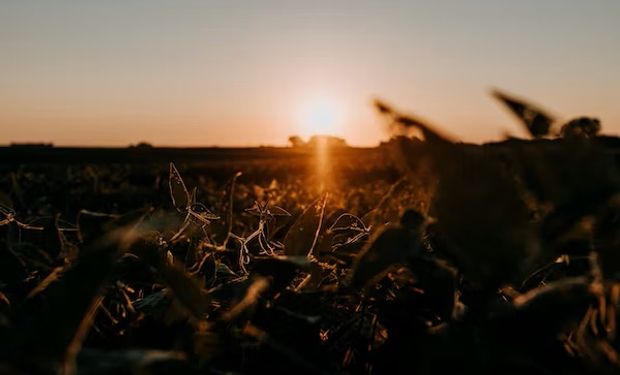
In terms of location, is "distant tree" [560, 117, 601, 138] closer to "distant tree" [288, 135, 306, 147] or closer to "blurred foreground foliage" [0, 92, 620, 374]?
"blurred foreground foliage" [0, 92, 620, 374]

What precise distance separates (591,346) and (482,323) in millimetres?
71

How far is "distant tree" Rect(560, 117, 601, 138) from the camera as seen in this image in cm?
46

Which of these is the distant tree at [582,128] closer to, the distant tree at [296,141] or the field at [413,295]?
→ the field at [413,295]

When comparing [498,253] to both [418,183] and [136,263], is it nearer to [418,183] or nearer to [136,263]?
[418,183]

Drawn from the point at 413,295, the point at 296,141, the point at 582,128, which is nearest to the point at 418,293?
the point at 413,295

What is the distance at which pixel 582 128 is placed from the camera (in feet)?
1.77

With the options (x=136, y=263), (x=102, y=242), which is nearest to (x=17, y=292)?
(x=136, y=263)

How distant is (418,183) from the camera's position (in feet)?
1.70

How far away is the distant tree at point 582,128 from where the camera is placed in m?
0.46

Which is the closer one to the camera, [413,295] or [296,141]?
[413,295]

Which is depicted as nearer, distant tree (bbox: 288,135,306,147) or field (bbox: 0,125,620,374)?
field (bbox: 0,125,620,374)

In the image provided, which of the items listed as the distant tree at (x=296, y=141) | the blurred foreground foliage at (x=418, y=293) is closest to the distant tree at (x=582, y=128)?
the blurred foreground foliage at (x=418, y=293)

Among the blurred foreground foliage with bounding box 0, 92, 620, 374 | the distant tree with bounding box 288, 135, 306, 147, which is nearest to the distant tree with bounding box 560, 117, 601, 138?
the blurred foreground foliage with bounding box 0, 92, 620, 374

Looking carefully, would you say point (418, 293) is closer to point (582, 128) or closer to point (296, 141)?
point (582, 128)
